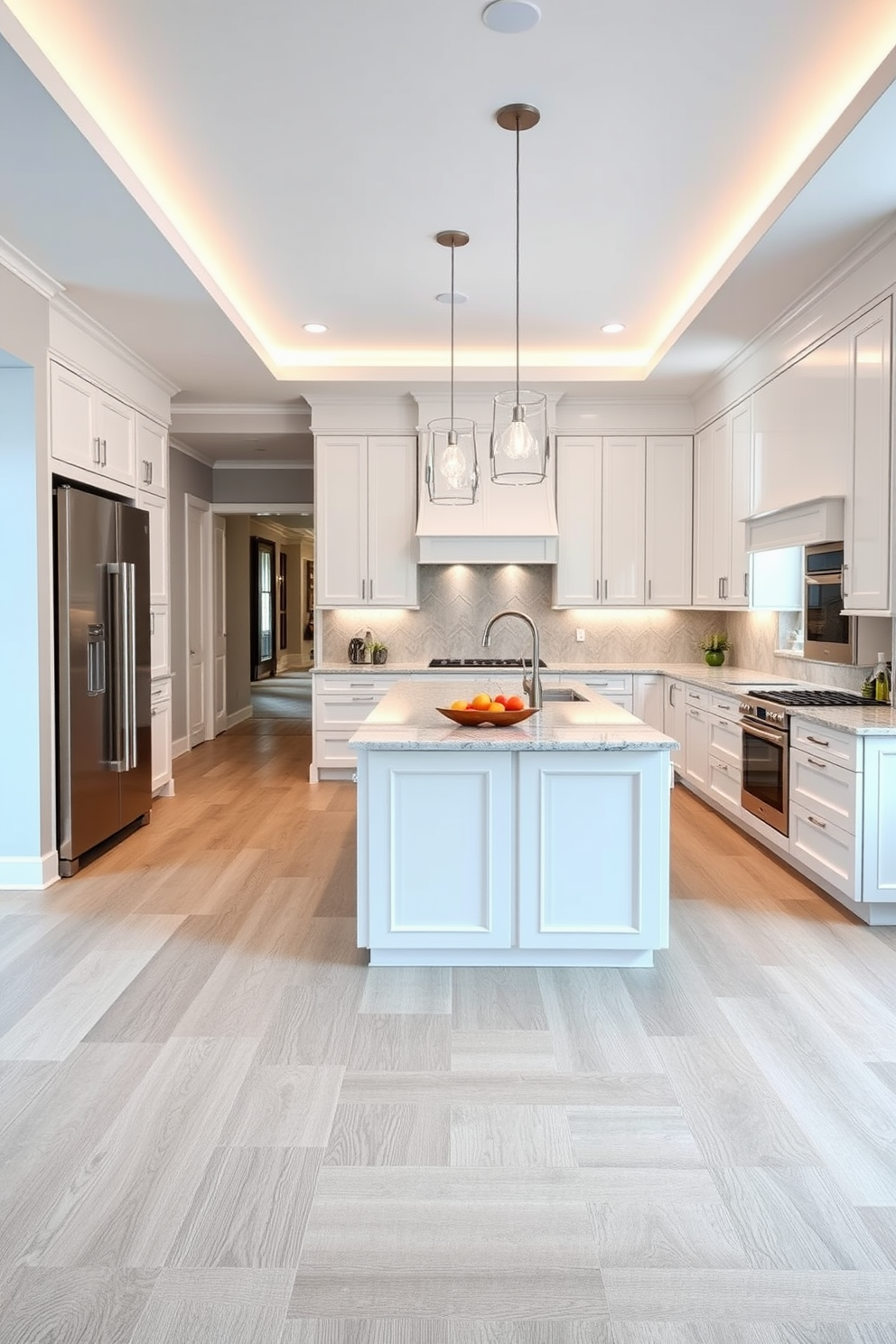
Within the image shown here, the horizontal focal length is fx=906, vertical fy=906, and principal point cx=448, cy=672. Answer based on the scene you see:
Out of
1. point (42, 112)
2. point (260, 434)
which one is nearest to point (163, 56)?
point (42, 112)

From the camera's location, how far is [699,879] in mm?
4145

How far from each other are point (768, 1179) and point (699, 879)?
2250mm

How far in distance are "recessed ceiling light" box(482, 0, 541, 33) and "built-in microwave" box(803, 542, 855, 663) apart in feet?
8.57

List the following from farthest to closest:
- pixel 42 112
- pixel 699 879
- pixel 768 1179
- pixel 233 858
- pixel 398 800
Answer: pixel 233 858 → pixel 699 879 → pixel 398 800 → pixel 42 112 → pixel 768 1179

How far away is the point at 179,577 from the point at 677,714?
438 cm

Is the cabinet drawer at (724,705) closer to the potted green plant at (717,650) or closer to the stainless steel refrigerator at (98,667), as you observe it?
the potted green plant at (717,650)

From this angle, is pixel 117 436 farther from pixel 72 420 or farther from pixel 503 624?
pixel 503 624

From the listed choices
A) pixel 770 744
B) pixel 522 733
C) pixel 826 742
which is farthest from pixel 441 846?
pixel 770 744

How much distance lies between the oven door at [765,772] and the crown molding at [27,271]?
3861 mm

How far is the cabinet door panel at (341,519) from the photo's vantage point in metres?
6.57

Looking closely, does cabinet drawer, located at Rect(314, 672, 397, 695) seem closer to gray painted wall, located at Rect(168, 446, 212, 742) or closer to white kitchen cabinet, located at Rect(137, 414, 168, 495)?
white kitchen cabinet, located at Rect(137, 414, 168, 495)

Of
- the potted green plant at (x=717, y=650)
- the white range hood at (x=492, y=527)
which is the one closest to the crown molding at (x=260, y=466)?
the white range hood at (x=492, y=527)

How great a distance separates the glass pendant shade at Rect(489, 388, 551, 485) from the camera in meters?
3.08

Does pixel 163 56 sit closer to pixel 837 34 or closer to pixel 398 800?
pixel 837 34
